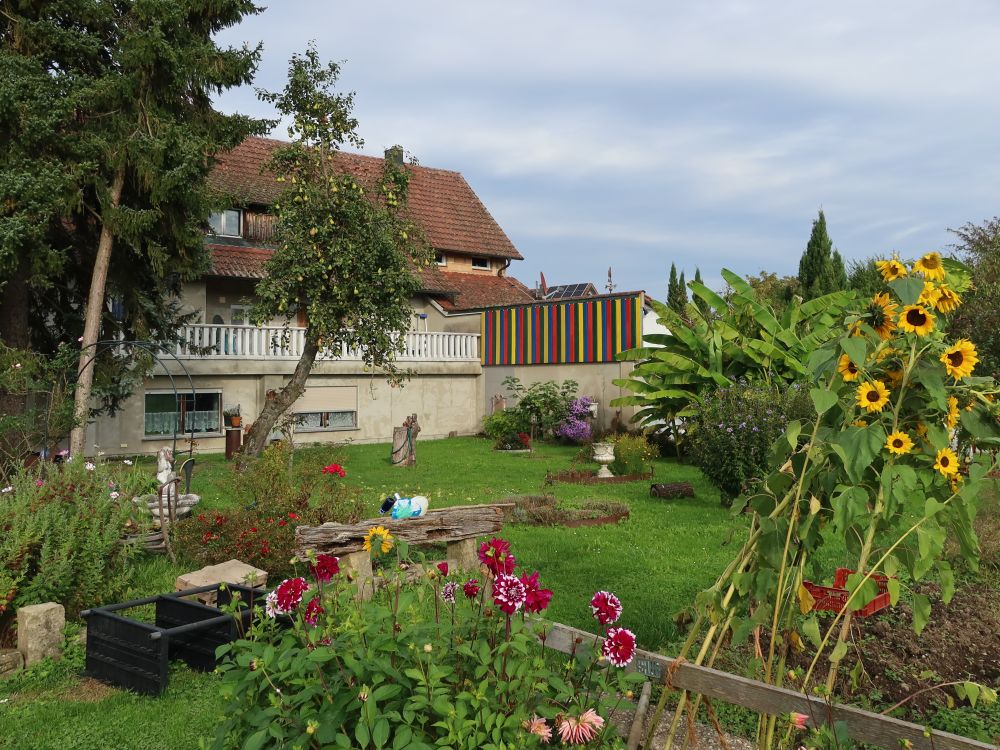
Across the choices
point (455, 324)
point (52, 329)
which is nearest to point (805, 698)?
point (52, 329)

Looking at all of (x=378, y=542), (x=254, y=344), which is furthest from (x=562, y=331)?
(x=378, y=542)

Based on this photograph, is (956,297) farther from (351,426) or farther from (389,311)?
(351,426)

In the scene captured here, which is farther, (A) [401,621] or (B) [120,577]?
(B) [120,577]

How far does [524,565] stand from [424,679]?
217 inches

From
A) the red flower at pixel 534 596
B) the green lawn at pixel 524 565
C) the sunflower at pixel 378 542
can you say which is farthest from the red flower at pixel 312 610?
the green lawn at pixel 524 565

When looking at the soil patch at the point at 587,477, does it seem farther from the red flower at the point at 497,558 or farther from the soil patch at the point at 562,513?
the red flower at the point at 497,558

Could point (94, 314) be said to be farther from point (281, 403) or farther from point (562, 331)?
point (562, 331)

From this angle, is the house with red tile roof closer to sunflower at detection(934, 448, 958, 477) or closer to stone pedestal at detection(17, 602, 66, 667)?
stone pedestal at detection(17, 602, 66, 667)

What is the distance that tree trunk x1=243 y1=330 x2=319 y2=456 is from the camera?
53.8 feet

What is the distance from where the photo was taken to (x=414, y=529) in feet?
23.0

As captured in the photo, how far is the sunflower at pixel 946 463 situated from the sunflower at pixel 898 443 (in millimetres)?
114

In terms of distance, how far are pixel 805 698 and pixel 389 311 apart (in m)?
13.9

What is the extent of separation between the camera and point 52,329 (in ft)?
51.7

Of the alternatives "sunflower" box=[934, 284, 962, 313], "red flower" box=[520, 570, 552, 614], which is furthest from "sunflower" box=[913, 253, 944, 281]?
"red flower" box=[520, 570, 552, 614]
